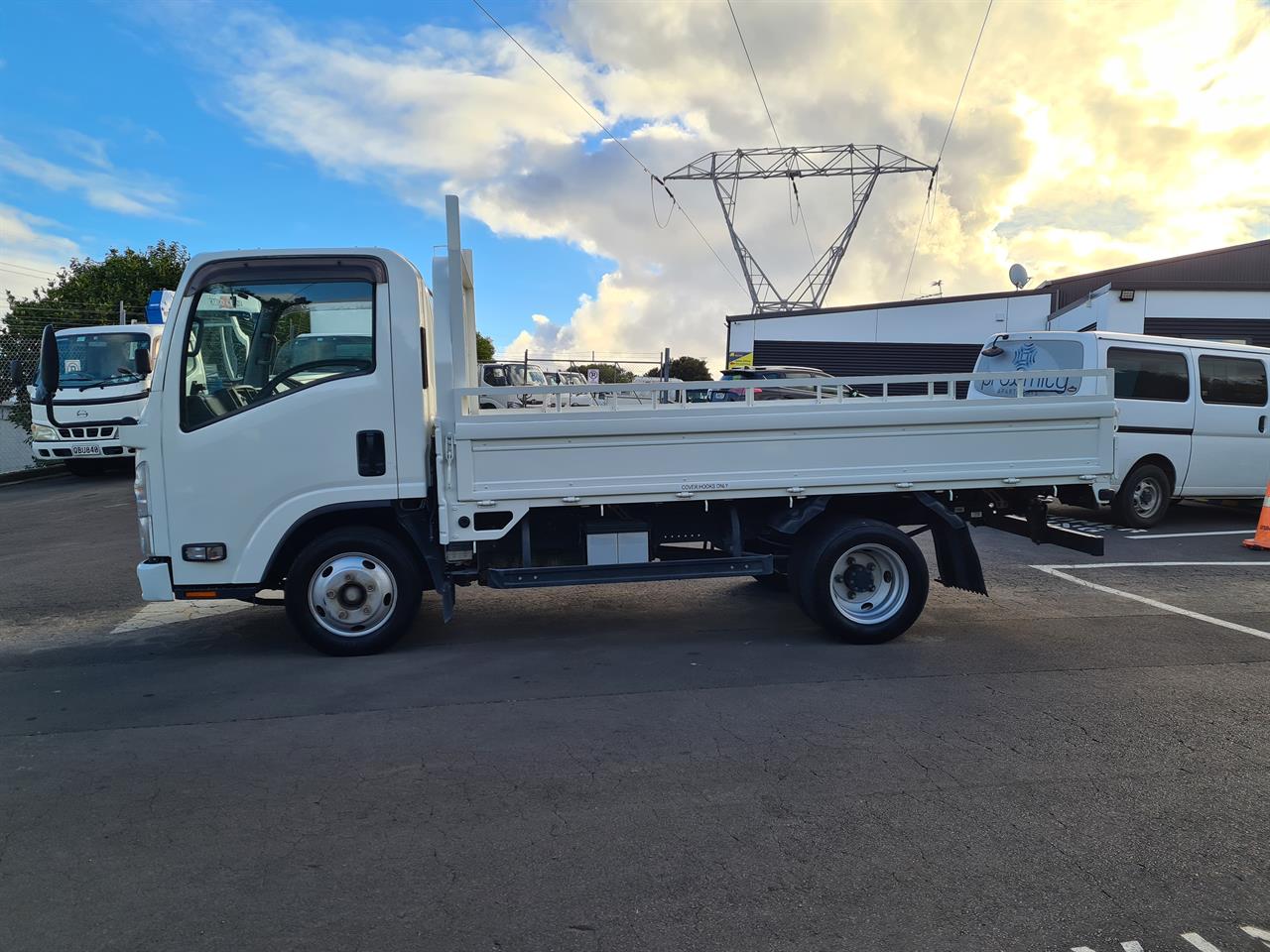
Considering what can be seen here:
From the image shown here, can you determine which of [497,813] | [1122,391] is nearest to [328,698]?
[497,813]

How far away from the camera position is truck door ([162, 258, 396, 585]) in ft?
17.6

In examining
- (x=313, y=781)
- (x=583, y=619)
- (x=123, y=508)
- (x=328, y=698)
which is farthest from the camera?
(x=123, y=508)

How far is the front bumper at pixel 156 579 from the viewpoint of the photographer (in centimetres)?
541

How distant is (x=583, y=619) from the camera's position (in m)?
6.77

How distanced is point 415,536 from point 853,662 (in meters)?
3.03

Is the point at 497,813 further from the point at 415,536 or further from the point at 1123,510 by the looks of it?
the point at 1123,510

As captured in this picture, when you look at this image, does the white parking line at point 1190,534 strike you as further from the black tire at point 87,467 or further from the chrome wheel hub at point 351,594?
the black tire at point 87,467

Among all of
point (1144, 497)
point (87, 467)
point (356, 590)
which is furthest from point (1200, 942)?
point (87, 467)

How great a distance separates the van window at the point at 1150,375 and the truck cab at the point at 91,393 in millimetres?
15108

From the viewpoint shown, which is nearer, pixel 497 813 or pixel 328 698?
pixel 497 813

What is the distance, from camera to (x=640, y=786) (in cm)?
381

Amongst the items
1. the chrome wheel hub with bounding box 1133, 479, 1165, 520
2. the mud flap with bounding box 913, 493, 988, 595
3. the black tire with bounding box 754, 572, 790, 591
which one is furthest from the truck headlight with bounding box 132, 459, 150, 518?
the chrome wheel hub with bounding box 1133, 479, 1165, 520

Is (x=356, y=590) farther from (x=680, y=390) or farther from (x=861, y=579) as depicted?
(x=861, y=579)

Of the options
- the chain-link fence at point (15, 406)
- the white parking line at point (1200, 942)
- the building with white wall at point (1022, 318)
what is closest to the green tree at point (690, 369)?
the building with white wall at point (1022, 318)
